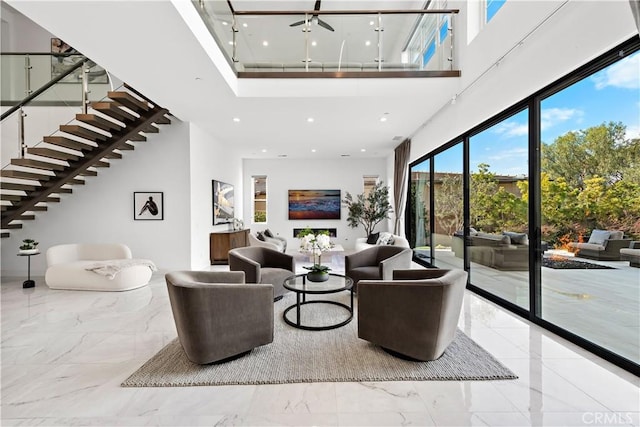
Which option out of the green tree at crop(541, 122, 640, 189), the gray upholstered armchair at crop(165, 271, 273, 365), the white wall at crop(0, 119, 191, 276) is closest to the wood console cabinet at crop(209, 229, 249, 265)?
the white wall at crop(0, 119, 191, 276)

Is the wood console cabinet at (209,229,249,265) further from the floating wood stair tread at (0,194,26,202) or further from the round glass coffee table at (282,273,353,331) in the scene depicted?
the round glass coffee table at (282,273,353,331)

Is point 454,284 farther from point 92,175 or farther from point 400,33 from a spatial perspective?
point 92,175

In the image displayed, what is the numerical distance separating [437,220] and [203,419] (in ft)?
18.4

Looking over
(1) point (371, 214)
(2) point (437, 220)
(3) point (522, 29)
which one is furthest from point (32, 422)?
(1) point (371, 214)

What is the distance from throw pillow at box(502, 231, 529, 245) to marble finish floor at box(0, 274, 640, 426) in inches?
40.6

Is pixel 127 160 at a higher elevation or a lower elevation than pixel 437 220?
higher

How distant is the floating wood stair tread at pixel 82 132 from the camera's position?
4792mm

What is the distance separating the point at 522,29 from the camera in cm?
318

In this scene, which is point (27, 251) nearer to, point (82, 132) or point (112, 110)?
point (82, 132)

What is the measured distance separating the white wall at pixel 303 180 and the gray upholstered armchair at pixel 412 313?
739cm

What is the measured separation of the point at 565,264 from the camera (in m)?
2.97

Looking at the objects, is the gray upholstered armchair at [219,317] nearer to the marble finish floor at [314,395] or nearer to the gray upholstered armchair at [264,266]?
the marble finish floor at [314,395]

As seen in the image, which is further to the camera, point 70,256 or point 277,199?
point 277,199

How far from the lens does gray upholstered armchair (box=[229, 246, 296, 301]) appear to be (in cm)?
387
